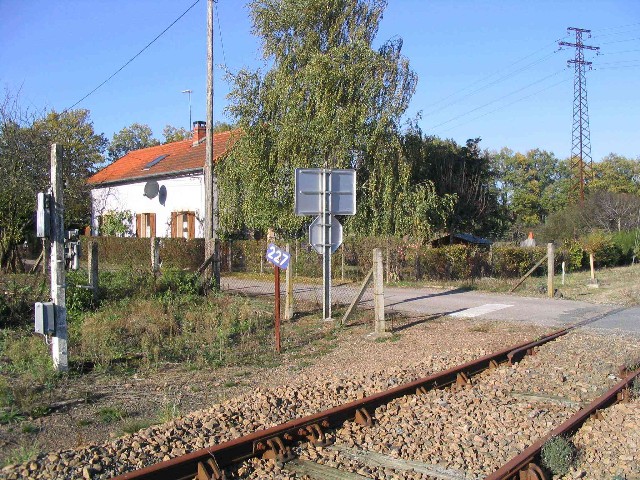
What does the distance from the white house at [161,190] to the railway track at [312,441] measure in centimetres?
2430

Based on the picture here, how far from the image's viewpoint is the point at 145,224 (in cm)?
3781

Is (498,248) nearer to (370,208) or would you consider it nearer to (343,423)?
(370,208)

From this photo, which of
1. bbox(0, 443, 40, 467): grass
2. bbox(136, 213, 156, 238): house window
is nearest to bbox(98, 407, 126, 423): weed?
bbox(0, 443, 40, 467): grass

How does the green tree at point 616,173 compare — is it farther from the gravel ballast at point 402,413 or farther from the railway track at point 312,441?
the railway track at point 312,441

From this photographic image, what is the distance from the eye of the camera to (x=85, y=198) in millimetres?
28953

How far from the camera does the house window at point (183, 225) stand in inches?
1353

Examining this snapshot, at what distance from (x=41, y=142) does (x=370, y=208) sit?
11520 mm

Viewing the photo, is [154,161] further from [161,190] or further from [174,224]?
[174,224]

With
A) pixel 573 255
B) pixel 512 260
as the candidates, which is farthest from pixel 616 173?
pixel 512 260

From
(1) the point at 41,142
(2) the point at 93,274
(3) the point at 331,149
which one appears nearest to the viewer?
(2) the point at 93,274

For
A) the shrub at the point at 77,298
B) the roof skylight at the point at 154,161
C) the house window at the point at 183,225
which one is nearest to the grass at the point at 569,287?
Result: the shrub at the point at 77,298

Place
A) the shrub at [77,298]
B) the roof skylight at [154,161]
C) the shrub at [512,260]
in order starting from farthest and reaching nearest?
1. the roof skylight at [154,161]
2. the shrub at [512,260]
3. the shrub at [77,298]

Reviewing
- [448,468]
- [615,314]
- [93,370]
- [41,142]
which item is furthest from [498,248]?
[448,468]

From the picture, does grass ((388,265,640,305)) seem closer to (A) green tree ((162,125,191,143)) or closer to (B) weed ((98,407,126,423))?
(B) weed ((98,407,126,423))
